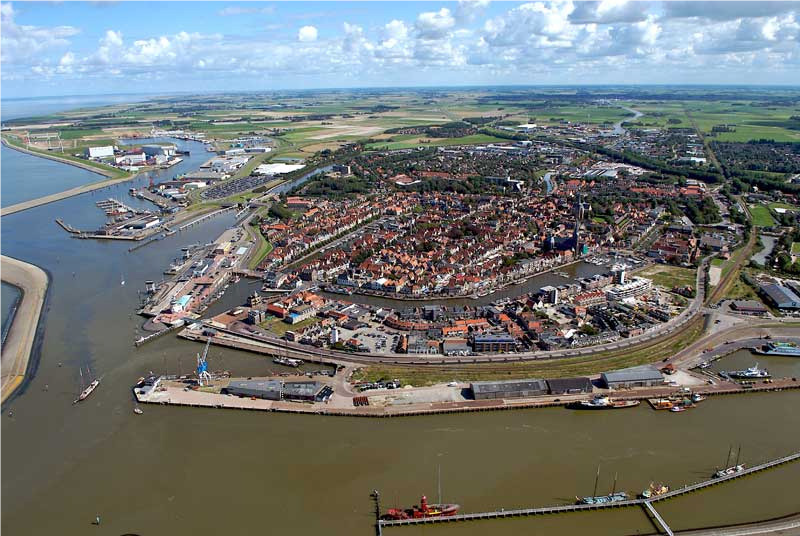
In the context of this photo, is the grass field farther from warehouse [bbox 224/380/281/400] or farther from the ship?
the ship

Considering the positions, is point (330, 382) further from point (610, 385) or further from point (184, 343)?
point (610, 385)

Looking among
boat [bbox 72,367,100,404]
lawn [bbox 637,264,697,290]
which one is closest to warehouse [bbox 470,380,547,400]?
boat [bbox 72,367,100,404]

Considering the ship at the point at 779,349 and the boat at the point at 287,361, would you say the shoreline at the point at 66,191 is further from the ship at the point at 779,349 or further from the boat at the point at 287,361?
the ship at the point at 779,349

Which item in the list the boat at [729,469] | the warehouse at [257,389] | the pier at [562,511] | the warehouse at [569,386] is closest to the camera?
the pier at [562,511]

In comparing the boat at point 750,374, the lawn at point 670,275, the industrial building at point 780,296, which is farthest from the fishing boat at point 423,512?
the industrial building at point 780,296

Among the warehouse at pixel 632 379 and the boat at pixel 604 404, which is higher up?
the warehouse at pixel 632 379

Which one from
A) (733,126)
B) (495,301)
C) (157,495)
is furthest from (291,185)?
(733,126)

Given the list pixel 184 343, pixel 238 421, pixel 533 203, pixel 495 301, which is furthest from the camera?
pixel 533 203
